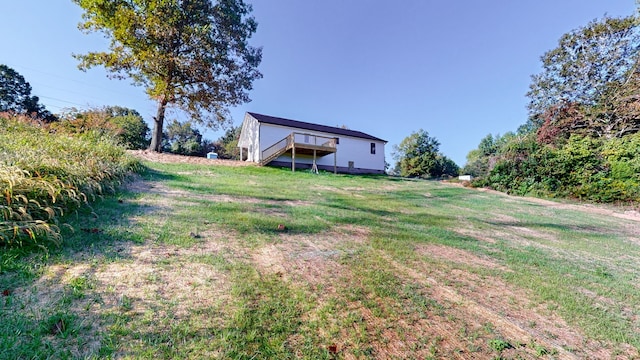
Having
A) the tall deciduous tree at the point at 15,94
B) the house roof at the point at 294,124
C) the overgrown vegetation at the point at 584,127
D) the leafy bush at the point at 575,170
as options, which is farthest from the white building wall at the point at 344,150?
the tall deciduous tree at the point at 15,94

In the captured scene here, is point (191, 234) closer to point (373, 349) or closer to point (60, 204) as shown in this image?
point (60, 204)

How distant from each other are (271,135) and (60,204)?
661 inches

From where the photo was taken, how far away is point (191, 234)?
11.7ft

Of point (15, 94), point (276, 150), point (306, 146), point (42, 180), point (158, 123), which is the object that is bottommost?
point (42, 180)

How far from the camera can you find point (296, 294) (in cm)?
236

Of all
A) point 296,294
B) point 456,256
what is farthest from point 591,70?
point 296,294

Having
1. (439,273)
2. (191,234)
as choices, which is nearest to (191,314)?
(191,234)

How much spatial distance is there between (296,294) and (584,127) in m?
23.8

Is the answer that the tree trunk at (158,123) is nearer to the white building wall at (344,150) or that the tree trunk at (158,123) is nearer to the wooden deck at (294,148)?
the white building wall at (344,150)

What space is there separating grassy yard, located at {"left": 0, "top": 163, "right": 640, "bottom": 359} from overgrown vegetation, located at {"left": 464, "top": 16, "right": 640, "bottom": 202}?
1024 centimetres

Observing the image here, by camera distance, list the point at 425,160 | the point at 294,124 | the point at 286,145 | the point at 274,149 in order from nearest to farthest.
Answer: the point at 286,145 < the point at 274,149 < the point at 294,124 < the point at 425,160

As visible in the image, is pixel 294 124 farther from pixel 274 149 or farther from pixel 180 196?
pixel 180 196

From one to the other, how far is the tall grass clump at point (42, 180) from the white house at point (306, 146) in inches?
459

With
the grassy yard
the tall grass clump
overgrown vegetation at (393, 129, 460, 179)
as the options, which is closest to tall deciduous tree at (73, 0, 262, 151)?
the tall grass clump
